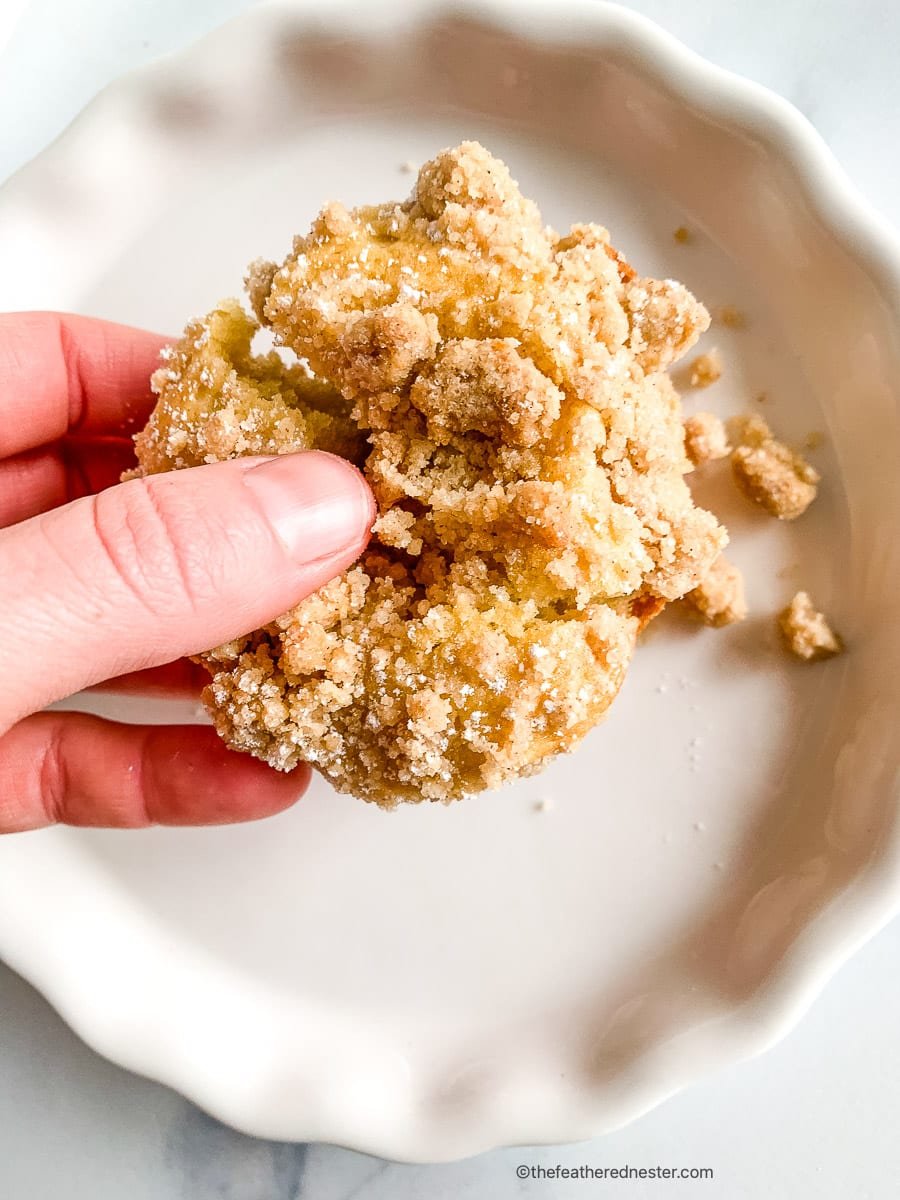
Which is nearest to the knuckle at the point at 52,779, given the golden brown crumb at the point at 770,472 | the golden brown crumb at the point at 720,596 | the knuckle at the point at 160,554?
the knuckle at the point at 160,554

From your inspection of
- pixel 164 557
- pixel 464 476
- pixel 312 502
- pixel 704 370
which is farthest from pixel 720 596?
pixel 164 557

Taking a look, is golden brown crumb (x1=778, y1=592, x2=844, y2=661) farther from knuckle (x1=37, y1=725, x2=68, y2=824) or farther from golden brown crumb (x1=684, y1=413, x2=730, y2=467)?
knuckle (x1=37, y1=725, x2=68, y2=824)

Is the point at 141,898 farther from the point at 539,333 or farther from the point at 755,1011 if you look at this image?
the point at 539,333

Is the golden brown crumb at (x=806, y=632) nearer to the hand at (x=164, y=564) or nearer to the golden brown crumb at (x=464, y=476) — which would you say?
the golden brown crumb at (x=464, y=476)

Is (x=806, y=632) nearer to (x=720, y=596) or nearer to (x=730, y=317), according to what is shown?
(x=720, y=596)

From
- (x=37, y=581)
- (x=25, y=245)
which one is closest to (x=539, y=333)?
(x=37, y=581)

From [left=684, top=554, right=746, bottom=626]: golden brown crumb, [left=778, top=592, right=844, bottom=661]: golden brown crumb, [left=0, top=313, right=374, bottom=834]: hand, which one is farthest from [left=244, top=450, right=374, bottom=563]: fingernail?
[left=778, top=592, right=844, bottom=661]: golden brown crumb
